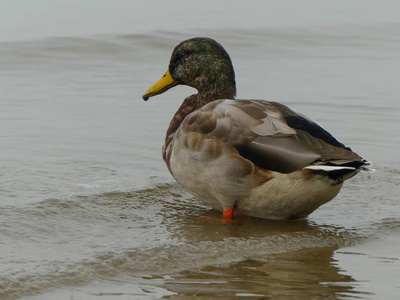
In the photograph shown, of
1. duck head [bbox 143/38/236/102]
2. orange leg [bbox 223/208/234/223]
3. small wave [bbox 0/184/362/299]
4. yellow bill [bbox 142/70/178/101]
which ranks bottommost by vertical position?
small wave [bbox 0/184/362/299]

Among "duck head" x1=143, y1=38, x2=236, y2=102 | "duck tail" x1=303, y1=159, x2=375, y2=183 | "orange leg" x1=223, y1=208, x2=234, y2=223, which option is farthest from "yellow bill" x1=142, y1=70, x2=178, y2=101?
"duck tail" x1=303, y1=159, x2=375, y2=183

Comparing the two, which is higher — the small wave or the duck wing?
the duck wing

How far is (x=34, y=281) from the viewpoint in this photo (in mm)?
4094

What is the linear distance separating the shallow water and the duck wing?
21.3 inches

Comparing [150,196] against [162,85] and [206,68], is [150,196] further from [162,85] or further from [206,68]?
[206,68]

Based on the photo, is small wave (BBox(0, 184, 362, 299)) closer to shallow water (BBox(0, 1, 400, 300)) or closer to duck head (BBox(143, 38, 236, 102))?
shallow water (BBox(0, 1, 400, 300))

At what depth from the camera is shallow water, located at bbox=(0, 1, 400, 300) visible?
428 centimetres

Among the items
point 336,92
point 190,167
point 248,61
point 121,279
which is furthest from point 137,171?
point 248,61

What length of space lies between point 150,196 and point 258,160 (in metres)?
1.24

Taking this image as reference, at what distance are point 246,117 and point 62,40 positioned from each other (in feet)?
27.4

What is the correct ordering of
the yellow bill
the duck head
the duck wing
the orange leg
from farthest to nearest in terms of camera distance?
1. the yellow bill
2. the duck head
3. the orange leg
4. the duck wing

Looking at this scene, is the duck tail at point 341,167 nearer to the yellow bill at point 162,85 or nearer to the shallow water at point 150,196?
the shallow water at point 150,196

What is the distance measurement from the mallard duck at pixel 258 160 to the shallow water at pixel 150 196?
8.2 inches

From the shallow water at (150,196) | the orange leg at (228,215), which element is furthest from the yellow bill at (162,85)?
the orange leg at (228,215)
